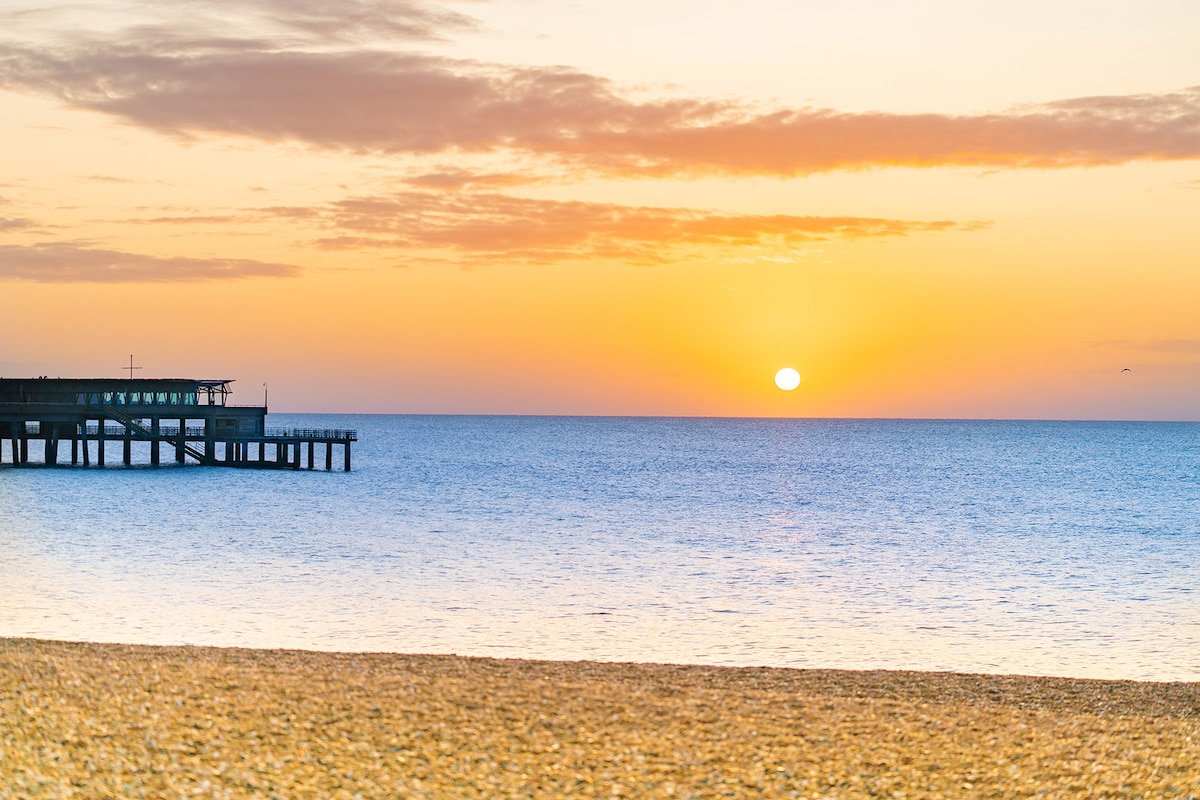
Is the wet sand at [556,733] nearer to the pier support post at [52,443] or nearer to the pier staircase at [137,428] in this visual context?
the pier staircase at [137,428]

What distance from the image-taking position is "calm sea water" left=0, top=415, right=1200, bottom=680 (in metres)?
25.7

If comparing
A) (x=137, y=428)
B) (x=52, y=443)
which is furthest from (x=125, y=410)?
(x=52, y=443)

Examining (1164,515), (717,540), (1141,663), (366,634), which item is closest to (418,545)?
(717,540)

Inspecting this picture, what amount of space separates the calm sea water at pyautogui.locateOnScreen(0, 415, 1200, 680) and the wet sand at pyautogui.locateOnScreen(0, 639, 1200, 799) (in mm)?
5439

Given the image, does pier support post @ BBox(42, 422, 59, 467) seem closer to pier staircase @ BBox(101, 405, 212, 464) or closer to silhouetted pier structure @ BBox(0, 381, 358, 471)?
silhouetted pier structure @ BBox(0, 381, 358, 471)

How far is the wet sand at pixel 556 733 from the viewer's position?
12344mm

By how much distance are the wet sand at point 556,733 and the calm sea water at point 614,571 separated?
5.44m

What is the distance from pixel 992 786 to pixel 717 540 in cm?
3821

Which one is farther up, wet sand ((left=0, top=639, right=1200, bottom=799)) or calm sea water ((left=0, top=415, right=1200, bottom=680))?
wet sand ((left=0, top=639, right=1200, bottom=799))

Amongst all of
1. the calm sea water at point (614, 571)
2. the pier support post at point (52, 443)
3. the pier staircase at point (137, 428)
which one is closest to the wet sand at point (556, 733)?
the calm sea water at point (614, 571)

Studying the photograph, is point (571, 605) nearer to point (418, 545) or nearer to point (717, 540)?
point (418, 545)

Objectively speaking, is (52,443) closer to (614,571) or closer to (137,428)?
(137,428)

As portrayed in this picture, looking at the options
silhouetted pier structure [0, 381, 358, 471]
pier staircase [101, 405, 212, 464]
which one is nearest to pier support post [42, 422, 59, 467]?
silhouetted pier structure [0, 381, 358, 471]

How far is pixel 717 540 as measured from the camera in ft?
167
